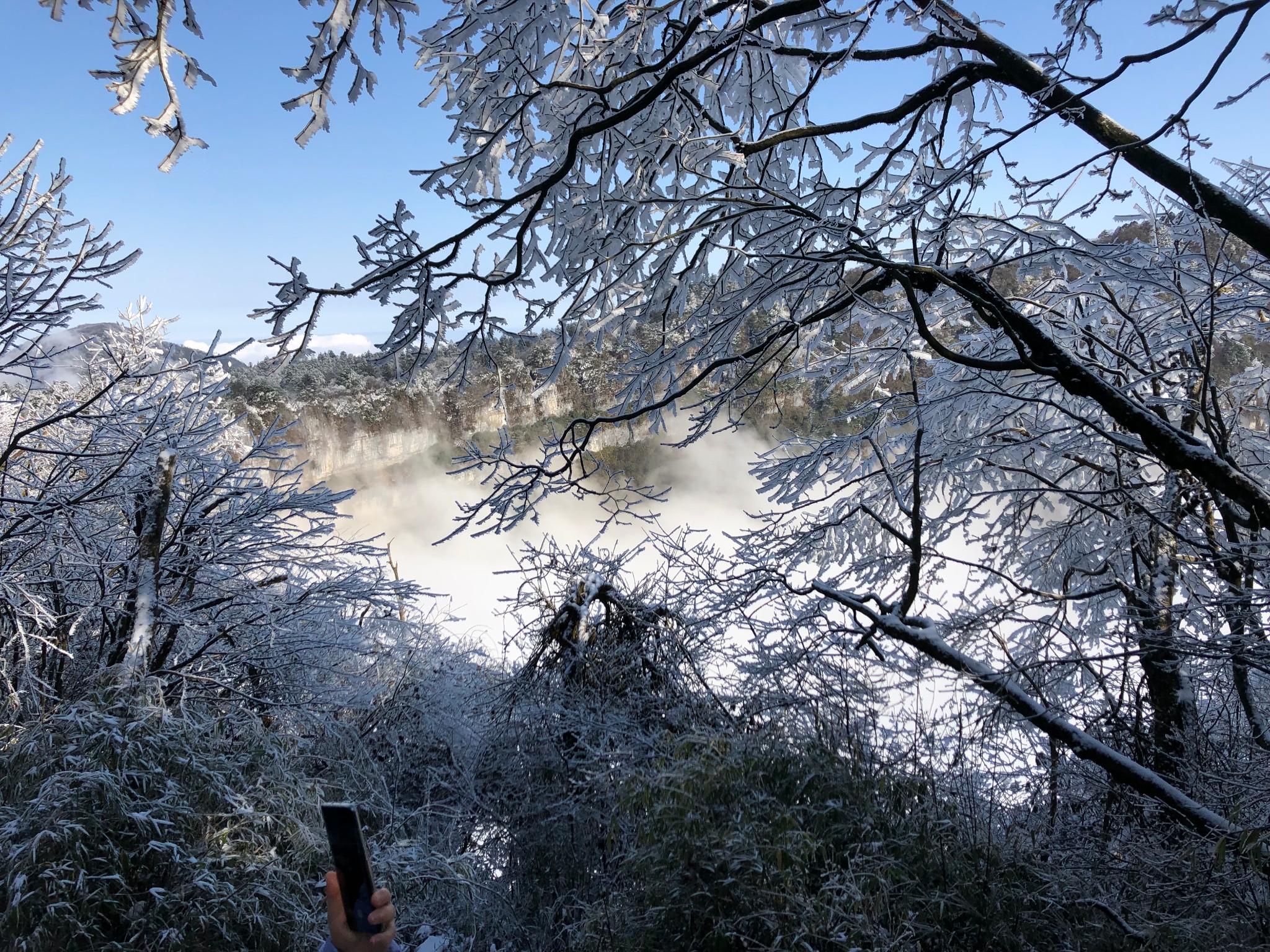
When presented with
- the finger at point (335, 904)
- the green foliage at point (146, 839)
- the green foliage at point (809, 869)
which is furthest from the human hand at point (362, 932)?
the green foliage at point (146, 839)

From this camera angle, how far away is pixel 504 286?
3.45 metres

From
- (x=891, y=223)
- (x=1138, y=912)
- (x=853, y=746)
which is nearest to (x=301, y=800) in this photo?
(x=853, y=746)

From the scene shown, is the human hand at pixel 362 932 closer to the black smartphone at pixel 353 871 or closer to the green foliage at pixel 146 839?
the black smartphone at pixel 353 871

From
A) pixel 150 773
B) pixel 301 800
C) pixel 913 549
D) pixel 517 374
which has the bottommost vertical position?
pixel 301 800

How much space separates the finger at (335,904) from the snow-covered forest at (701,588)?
1.41 metres

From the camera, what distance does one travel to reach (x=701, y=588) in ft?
16.8

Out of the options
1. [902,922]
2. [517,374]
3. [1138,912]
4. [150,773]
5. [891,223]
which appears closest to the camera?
[902,922]

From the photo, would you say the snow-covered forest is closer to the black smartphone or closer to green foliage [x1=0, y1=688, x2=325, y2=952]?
green foliage [x1=0, y1=688, x2=325, y2=952]

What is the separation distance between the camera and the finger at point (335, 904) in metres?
1.46

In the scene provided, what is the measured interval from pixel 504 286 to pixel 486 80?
114cm

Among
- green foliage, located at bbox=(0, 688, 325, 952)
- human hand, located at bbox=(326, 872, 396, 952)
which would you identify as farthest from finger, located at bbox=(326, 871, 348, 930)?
green foliage, located at bbox=(0, 688, 325, 952)

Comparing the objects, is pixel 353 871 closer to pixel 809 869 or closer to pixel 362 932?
pixel 362 932

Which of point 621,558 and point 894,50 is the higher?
point 894,50

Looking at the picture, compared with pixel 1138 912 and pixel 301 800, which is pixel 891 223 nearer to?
pixel 1138 912
